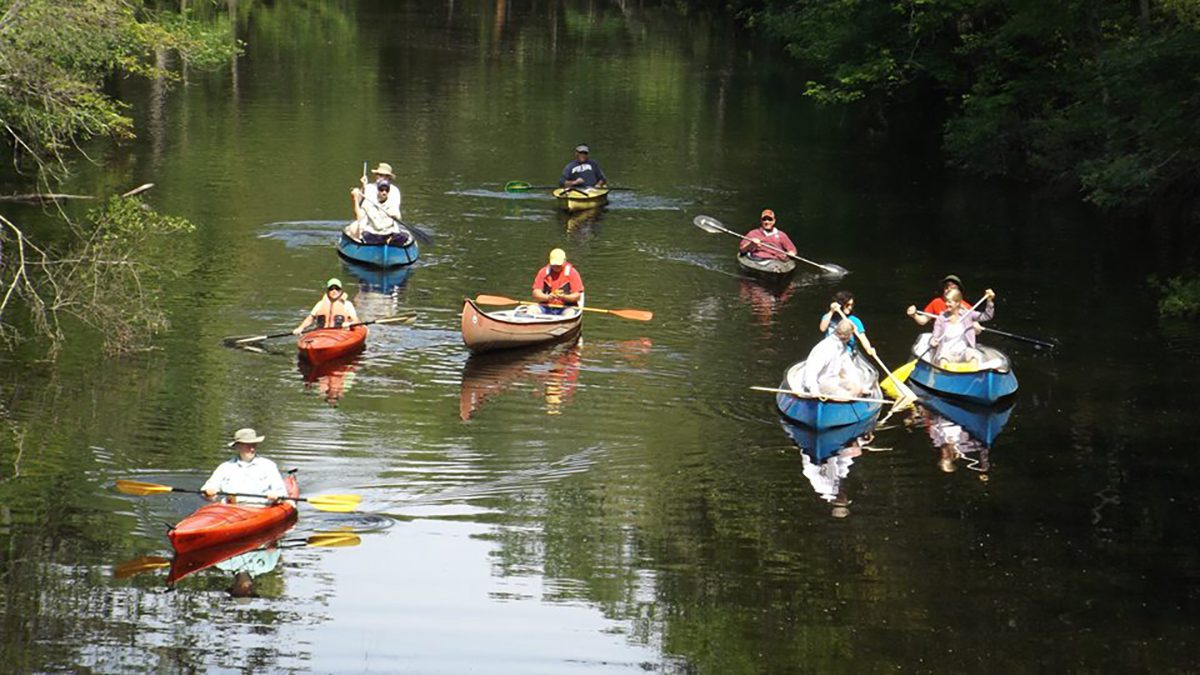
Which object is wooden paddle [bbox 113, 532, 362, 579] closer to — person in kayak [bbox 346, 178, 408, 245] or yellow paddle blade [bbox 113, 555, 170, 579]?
yellow paddle blade [bbox 113, 555, 170, 579]

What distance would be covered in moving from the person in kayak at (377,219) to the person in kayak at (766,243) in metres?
6.46

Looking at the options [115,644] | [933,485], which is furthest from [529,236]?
[115,644]

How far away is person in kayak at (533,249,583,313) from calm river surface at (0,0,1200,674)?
87cm

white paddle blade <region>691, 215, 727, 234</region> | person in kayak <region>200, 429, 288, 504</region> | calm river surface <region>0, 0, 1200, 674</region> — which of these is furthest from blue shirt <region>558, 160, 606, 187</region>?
Answer: person in kayak <region>200, 429, 288, 504</region>

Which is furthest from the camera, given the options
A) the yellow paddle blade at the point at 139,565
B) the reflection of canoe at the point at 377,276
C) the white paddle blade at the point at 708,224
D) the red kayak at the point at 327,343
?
the white paddle blade at the point at 708,224

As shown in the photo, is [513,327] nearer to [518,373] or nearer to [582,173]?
[518,373]

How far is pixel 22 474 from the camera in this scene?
20.2m

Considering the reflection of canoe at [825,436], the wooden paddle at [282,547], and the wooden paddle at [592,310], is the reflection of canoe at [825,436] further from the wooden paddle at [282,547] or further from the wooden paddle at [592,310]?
the wooden paddle at [282,547]

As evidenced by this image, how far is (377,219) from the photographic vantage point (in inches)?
1316

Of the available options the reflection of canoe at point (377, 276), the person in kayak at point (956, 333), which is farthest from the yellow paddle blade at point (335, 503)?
the reflection of canoe at point (377, 276)

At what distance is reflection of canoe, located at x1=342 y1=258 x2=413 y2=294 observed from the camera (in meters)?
32.0

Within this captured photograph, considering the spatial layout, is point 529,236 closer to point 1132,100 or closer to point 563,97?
point 1132,100

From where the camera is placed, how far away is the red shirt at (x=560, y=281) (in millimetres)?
28391

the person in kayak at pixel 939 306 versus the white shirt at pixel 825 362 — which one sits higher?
the person in kayak at pixel 939 306
